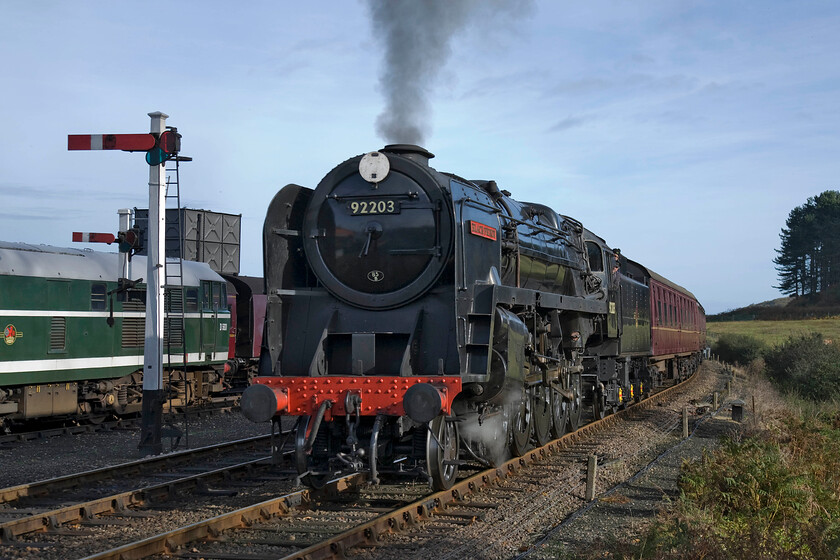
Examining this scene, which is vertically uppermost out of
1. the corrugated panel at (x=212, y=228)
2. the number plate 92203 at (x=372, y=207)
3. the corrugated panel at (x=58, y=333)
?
the corrugated panel at (x=212, y=228)

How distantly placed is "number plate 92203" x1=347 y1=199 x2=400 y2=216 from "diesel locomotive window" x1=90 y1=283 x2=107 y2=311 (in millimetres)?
8418

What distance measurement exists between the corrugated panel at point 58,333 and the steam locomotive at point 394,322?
23.6 feet

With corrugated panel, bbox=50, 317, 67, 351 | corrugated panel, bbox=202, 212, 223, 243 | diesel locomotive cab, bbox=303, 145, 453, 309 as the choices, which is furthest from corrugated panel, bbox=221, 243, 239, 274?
diesel locomotive cab, bbox=303, 145, 453, 309

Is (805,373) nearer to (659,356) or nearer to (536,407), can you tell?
(659,356)

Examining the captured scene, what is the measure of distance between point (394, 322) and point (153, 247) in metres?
5.34

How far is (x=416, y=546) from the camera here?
6.50 meters

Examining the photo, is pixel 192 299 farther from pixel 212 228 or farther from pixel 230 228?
pixel 230 228

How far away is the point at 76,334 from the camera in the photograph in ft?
47.2

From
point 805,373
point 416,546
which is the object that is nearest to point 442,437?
point 416,546

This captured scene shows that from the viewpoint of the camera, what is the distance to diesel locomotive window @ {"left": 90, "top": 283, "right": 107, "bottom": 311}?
15.0 m

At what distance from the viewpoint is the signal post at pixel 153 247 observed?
1180cm

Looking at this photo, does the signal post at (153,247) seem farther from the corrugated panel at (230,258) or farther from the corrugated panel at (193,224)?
the corrugated panel at (230,258)

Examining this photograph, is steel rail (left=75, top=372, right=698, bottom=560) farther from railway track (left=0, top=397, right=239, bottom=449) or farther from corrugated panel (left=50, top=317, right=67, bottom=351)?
corrugated panel (left=50, top=317, right=67, bottom=351)

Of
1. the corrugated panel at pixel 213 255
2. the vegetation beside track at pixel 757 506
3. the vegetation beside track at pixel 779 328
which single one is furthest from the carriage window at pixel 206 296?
the vegetation beside track at pixel 779 328
